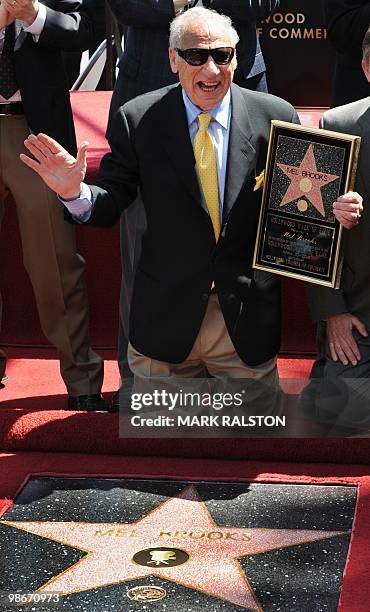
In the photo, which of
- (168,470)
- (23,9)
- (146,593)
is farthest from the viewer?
(23,9)

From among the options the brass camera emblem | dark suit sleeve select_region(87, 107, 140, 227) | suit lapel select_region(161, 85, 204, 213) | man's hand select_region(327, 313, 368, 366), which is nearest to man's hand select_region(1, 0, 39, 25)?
dark suit sleeve select_region(87, 107, 140, 227)

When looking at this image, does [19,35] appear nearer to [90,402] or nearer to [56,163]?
[56,163]

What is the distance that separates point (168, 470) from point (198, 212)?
2.50ft

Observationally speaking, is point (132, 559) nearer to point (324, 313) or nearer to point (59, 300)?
point (324, 313)

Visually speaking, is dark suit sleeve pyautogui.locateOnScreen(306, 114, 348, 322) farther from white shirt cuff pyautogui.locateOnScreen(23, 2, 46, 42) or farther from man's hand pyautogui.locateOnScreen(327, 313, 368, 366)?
white shirt cuff pyautogui.locateOnScreen(23, 2, 46, 42)

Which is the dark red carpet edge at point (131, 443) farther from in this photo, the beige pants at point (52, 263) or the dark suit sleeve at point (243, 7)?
the dark suit sleeve at point (243, 7)

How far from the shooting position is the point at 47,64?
4.21 metres

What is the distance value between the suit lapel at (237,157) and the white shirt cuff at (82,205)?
42cm

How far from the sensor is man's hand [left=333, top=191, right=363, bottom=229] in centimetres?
361

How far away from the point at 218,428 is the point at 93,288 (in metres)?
1.33

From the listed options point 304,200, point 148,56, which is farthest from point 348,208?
point 148,56

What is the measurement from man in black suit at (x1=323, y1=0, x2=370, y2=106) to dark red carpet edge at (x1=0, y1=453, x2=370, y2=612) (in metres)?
1.44

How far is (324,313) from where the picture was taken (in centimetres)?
388

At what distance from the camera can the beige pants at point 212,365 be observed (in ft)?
12.6
